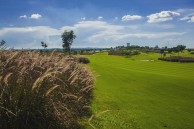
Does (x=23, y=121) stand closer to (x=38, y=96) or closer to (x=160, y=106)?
(x=38, y=96)

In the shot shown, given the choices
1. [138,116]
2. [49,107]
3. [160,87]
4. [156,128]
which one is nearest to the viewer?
[49,107]

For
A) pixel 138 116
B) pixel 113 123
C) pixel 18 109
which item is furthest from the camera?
pixel 138 116

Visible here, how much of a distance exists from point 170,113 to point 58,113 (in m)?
9.55

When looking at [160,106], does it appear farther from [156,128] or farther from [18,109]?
[18,109]

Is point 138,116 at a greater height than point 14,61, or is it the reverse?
point 14,61

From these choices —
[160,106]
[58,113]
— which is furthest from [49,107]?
[160,106]

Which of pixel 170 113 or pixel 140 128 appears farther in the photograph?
pixel 170 113

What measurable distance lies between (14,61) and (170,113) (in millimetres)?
9403

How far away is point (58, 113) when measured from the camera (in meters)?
6.81

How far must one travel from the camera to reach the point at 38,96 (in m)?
6.41

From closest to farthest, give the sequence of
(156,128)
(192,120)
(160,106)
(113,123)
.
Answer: (113,123) → (156,128) → (192,120) → (160,106)

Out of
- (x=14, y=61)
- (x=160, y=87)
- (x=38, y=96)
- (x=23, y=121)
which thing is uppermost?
(x=14, y=61)

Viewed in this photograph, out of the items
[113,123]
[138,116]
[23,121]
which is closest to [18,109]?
[23,121]

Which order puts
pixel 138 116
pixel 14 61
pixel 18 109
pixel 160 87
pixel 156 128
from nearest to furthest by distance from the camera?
pixel 18 109 → pixel 14 61 → pixel 156 128 → pixel 138 116 → pixel 160 87
